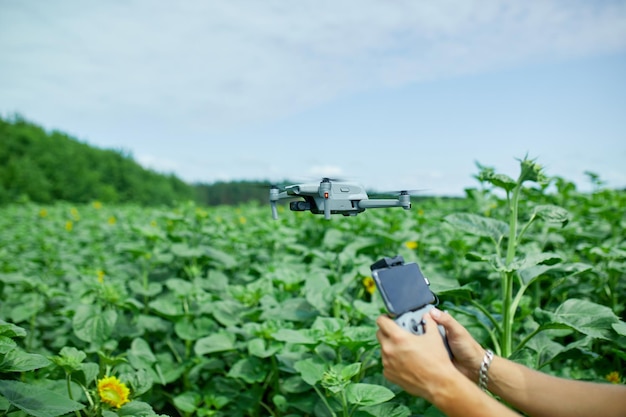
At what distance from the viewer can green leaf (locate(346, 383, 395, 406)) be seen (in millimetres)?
1374

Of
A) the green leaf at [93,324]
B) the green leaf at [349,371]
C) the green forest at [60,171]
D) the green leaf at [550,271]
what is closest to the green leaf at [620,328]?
the green leaf at [550,271]

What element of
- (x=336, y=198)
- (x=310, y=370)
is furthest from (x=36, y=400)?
(x=336, y=198)

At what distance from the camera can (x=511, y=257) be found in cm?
165

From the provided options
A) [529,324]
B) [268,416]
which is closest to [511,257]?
[529,324]

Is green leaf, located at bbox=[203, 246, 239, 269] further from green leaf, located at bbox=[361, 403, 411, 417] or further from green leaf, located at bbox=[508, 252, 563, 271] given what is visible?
green leaf, located at bbox=[508, 252, 563, 271]

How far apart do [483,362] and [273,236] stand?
208 cm

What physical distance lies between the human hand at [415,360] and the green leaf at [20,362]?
0.89 m

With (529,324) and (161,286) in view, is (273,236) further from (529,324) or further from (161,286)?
(529,324)

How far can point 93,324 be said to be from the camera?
77.4 inches

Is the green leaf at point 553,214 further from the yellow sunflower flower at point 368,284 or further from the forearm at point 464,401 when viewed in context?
the forearm at point 464,401

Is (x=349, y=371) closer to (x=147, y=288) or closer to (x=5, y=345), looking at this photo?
(x=5, y=345)

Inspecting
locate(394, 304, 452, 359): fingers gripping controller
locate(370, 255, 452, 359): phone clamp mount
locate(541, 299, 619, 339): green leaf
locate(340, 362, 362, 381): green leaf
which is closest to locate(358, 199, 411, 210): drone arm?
locate(370, 255, 452, 359): phone clamp mount

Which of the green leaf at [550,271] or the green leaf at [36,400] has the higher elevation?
the green leaf at [550,271]

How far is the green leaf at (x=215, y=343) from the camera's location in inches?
77.3
